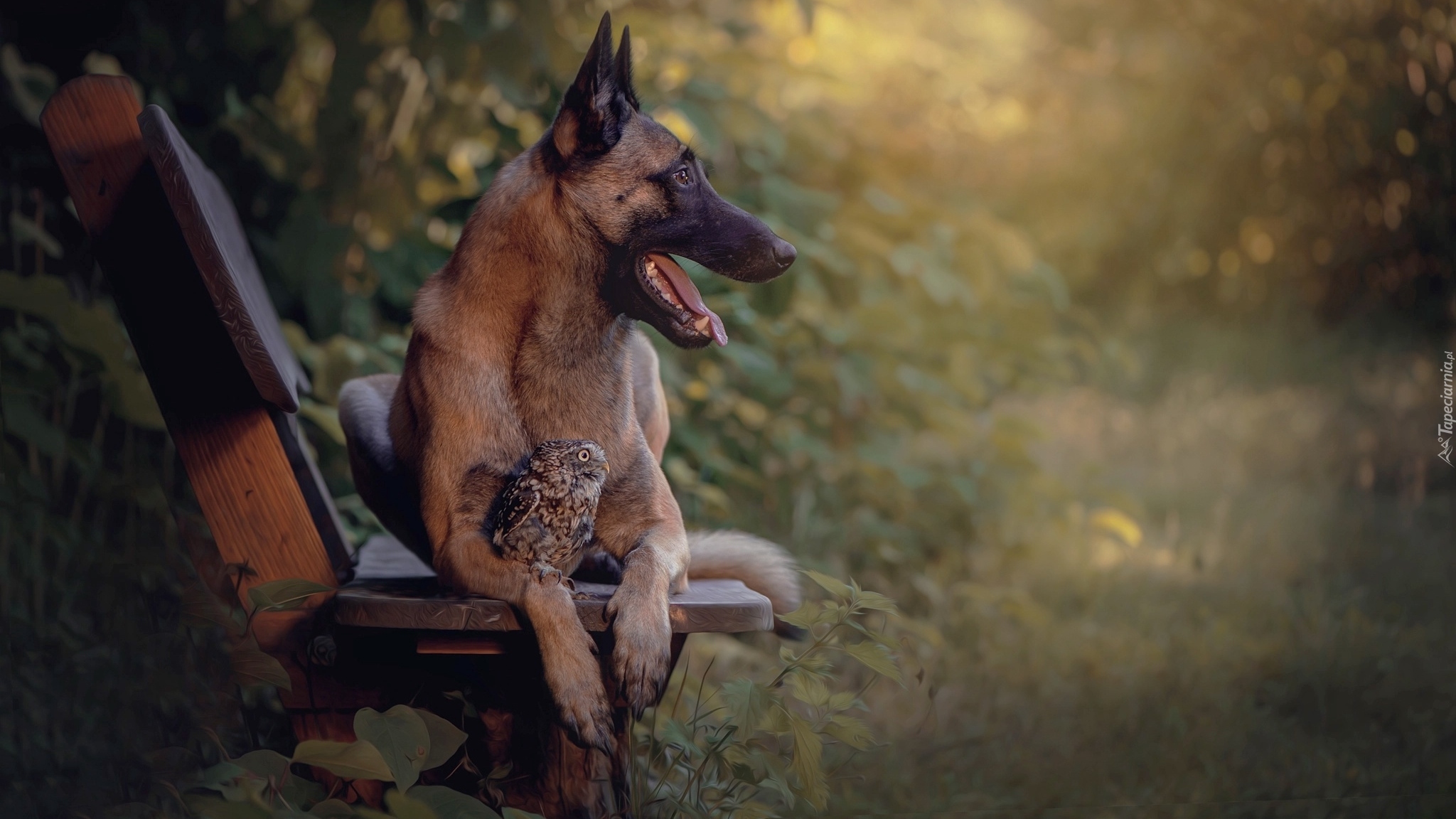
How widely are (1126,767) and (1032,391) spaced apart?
5.95 ft

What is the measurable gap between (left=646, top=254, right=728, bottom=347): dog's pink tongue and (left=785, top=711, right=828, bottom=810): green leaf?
68 centimetres

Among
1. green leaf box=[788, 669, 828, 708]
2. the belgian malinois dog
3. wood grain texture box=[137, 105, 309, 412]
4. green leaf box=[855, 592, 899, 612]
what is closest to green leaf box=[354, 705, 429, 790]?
the belgian malinois dog

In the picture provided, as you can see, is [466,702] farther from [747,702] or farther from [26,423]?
[26,423]

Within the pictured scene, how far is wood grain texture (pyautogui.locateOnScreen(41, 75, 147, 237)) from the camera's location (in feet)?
5.54

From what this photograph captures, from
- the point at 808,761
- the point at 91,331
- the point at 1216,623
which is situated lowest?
the point at 1216,623

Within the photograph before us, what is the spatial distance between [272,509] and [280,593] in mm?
189

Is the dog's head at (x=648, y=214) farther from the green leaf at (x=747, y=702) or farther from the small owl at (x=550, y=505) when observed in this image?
the green leaf at (x=747, y=702)

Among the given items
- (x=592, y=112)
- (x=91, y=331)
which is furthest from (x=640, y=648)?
(x=91, y=331)

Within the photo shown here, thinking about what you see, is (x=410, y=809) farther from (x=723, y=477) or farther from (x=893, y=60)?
(x=893, y=60)

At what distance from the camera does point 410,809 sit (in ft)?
5.00

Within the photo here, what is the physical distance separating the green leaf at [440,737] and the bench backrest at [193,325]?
0.36 m

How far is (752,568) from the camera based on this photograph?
2184 mm

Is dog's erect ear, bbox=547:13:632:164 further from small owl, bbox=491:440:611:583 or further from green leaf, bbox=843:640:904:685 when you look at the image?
green leaf, bbox=843:640:904:685

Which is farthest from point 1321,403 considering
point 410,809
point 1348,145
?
point 410,809
